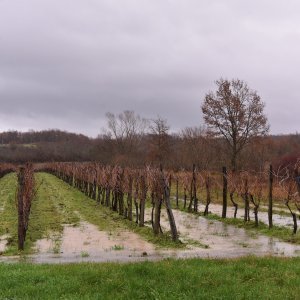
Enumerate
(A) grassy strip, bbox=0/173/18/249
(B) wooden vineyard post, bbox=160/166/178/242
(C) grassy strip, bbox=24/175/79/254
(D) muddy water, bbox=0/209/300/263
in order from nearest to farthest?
(D) muddy water, bbox=0/209/300/263 < (B) wooden vineyard post, bbox=160/166/178/242 < (A) grassy strip, bbox=0/173/18/249 < (C) grassy strip, bbox=24/175/79/254

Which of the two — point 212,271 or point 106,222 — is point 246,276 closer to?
point 212,271

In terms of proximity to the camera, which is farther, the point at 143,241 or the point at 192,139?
the point at 192,139

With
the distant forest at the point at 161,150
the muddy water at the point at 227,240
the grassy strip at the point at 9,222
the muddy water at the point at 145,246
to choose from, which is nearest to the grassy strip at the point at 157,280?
the muddy water at the point at 145,246

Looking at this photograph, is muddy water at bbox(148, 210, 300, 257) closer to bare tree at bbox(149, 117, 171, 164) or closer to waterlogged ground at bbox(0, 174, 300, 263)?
waterlogged ground at bbox(0, 174, 300, 263)

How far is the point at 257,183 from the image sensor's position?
22.0 metres

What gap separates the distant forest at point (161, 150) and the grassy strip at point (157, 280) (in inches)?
985

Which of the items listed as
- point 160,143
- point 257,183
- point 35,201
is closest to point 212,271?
point 257,183

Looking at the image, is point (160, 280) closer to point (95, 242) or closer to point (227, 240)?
point (95, 242)

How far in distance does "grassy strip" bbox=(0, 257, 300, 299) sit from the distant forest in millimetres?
25016

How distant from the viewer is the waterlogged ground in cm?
1288

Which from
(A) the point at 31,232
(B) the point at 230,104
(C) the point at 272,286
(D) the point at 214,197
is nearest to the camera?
(C) the point at 272,286

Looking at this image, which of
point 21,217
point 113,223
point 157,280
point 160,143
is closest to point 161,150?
point 160,143

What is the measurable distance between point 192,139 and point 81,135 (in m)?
136

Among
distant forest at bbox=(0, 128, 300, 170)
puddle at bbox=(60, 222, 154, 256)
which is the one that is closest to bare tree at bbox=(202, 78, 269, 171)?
distant forest at bbox=(0, 128, 300, 170)
